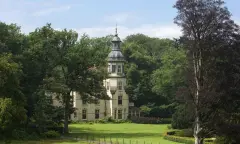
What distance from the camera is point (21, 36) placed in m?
46.4

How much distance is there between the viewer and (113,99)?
7169 centimetres

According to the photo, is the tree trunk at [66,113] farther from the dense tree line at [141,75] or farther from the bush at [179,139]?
the bush at [179,139]

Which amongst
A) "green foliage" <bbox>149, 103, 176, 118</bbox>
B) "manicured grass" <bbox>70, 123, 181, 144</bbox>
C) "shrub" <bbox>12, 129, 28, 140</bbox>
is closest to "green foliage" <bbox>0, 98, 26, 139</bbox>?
"shrub" <bbox>12, 129, 28, 140</bbox>

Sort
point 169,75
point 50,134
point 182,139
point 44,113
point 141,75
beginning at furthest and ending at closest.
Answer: point 141,75
point 169,75
point 44,113
point 50,134
point 182,139

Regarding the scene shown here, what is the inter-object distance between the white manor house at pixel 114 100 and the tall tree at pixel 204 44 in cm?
4268

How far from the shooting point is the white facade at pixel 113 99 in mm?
70750

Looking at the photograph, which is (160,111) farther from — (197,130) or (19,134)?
(197,130)

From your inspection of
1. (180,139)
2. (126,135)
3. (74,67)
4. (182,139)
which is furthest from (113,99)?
(182,139)

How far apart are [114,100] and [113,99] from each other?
9.7 inches

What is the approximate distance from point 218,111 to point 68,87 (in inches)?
924

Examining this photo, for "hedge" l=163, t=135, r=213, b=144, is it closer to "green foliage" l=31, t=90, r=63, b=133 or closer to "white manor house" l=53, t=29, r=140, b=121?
"green foliage" l=31, t=90, r=63, b=133

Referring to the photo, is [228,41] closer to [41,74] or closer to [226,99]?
[226,99]

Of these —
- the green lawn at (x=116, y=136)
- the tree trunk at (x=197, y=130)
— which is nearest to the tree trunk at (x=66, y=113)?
the green lawn at (x=116, y=136)

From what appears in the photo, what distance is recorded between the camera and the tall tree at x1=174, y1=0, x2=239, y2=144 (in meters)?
27.1
